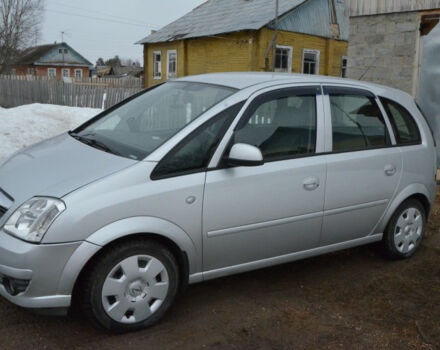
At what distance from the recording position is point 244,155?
134 inches

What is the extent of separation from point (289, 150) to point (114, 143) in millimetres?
1283

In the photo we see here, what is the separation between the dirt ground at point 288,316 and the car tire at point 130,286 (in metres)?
0.12

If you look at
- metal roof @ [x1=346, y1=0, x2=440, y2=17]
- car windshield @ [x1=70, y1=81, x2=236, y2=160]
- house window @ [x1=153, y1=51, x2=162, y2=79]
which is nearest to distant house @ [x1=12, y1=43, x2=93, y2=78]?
house window @ [x1=153, y1=51, x2=162, y2=79]

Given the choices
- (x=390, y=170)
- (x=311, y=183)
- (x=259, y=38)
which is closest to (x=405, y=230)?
(x=390, y=170)

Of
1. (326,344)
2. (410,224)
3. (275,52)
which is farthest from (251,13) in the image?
(326,344)

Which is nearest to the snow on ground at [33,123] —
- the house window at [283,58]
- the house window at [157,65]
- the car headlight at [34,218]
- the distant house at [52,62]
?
the car headlight at [34,218]

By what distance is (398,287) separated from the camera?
13.9 ft

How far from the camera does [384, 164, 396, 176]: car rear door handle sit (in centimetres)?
436

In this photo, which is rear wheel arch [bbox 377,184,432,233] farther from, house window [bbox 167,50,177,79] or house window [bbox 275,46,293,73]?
house window [bbox 167,50,177,79]

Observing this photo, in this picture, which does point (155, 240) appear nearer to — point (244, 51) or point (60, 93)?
point (60, 93)

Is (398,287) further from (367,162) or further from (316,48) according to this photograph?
(316,48)

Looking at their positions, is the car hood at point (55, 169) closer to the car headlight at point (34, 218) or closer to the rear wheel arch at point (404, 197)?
the car headlight at point (34, 218)

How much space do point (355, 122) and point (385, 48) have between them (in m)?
6.23

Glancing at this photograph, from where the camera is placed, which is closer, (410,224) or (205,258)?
(205,258)
